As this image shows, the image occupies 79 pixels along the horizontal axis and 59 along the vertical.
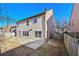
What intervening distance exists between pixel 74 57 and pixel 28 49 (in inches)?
59.5

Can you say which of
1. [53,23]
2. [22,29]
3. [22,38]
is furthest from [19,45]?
[53,23]

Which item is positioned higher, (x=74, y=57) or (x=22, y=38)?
(x=22, y=38)

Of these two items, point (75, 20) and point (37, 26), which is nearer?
point (37, 26)

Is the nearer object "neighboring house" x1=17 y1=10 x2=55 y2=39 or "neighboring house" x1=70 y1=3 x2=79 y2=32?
"neighboring house" x1=17 y1=10 x2=55 y2=39

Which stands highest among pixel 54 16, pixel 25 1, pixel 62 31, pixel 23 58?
pixel 25 1

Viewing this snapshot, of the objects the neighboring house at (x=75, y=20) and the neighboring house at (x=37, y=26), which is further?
the neighboring house at (x=75, y=20)

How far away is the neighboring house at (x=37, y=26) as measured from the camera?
15.1 ft

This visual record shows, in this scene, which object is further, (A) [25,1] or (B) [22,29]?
(B) [22,29]

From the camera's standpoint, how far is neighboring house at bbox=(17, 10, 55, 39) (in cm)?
460

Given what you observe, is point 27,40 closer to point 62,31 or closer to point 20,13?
point 20,13

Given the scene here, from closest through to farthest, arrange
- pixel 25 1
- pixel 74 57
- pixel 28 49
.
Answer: pixel 74 57 → pixel 25 1 → pixel 28 49

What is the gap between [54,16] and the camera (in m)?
4.59

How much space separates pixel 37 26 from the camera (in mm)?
4617

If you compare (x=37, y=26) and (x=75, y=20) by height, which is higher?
(x=75, y=20)
